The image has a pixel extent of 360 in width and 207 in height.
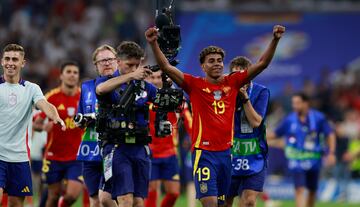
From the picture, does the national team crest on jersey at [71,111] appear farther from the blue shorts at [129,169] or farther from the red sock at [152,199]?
the blue shorts at [129,169]

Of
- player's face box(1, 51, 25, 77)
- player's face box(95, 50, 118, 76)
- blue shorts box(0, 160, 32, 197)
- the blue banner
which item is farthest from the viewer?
the blue banner

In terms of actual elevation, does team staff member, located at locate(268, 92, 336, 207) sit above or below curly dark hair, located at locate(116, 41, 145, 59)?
below

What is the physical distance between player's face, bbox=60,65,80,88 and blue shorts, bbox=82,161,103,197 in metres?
2.17

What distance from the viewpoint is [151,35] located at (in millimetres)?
12430

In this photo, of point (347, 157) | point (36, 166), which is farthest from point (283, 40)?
point (36, 166)

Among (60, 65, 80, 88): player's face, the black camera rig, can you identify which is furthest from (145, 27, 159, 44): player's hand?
(60, 65, 80, 88): player's face

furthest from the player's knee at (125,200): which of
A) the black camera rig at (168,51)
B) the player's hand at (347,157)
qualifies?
the player's hand at (347,157)

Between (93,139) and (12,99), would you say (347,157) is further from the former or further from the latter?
(12,99)

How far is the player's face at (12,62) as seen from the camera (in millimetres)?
13969

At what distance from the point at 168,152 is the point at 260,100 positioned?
3.29 metres

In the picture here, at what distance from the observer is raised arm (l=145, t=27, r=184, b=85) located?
12.4m

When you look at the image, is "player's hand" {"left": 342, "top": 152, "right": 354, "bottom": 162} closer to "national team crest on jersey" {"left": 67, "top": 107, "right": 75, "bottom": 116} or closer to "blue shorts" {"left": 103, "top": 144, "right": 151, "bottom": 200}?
"national team crest on jersey" {"left": 67, "top": 107, "right": 75, "bottom": 116}

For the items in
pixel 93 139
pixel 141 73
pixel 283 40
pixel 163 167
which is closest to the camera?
pixel 141 73

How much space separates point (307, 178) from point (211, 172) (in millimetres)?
7239
